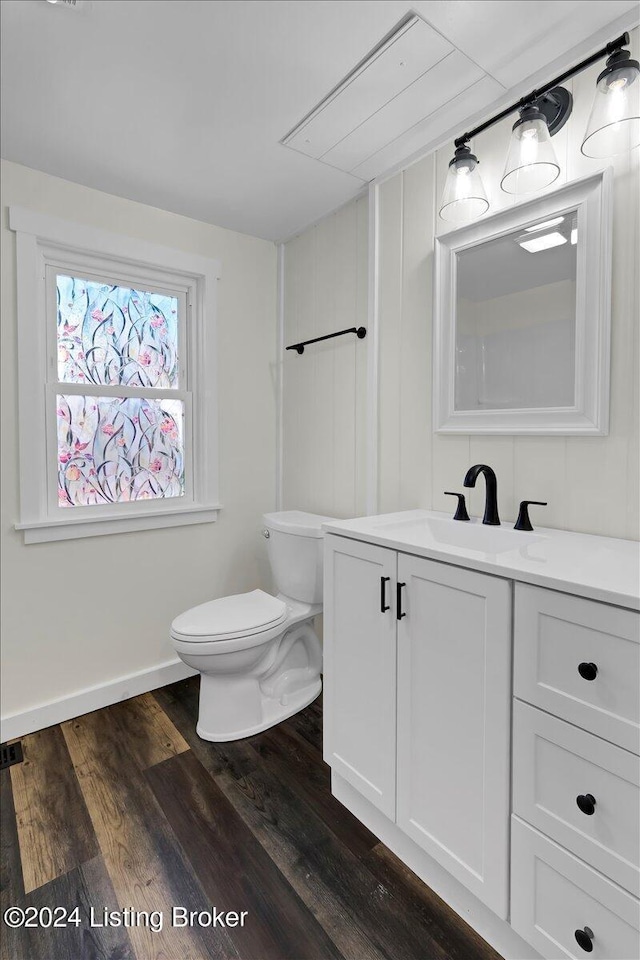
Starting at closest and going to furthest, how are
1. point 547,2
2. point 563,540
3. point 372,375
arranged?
1. point 547,2
2. point 563,540
3. point 372,375

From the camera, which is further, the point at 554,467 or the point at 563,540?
the point at 554,467

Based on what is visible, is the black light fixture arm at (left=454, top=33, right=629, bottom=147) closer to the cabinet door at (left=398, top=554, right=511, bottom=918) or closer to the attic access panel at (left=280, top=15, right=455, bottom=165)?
the attic access panel at (left=280, top=15, right=455, bottom=165)

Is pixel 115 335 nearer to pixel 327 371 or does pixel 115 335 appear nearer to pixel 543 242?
pixel 327 371

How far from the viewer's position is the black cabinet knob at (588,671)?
34.9 inches

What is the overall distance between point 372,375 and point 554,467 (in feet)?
2.83

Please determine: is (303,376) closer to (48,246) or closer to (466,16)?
(48,246)

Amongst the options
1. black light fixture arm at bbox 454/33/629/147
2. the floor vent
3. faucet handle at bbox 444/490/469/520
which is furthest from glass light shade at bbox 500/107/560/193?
the floor vent

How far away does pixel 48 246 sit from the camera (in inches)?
78.0

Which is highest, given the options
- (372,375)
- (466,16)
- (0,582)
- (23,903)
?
(466,16)

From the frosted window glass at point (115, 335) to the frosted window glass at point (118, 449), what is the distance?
4.4 inches

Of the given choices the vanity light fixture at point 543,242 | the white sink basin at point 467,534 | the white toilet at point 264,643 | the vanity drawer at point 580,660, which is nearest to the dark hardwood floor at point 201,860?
the white toilet at point 264,643

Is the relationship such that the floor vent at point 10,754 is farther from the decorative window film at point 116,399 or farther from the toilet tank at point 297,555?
the toilet tank at point 297,555

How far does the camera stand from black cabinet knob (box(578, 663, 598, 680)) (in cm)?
89

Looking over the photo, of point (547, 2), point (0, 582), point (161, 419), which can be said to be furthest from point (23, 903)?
point (547, 2)
